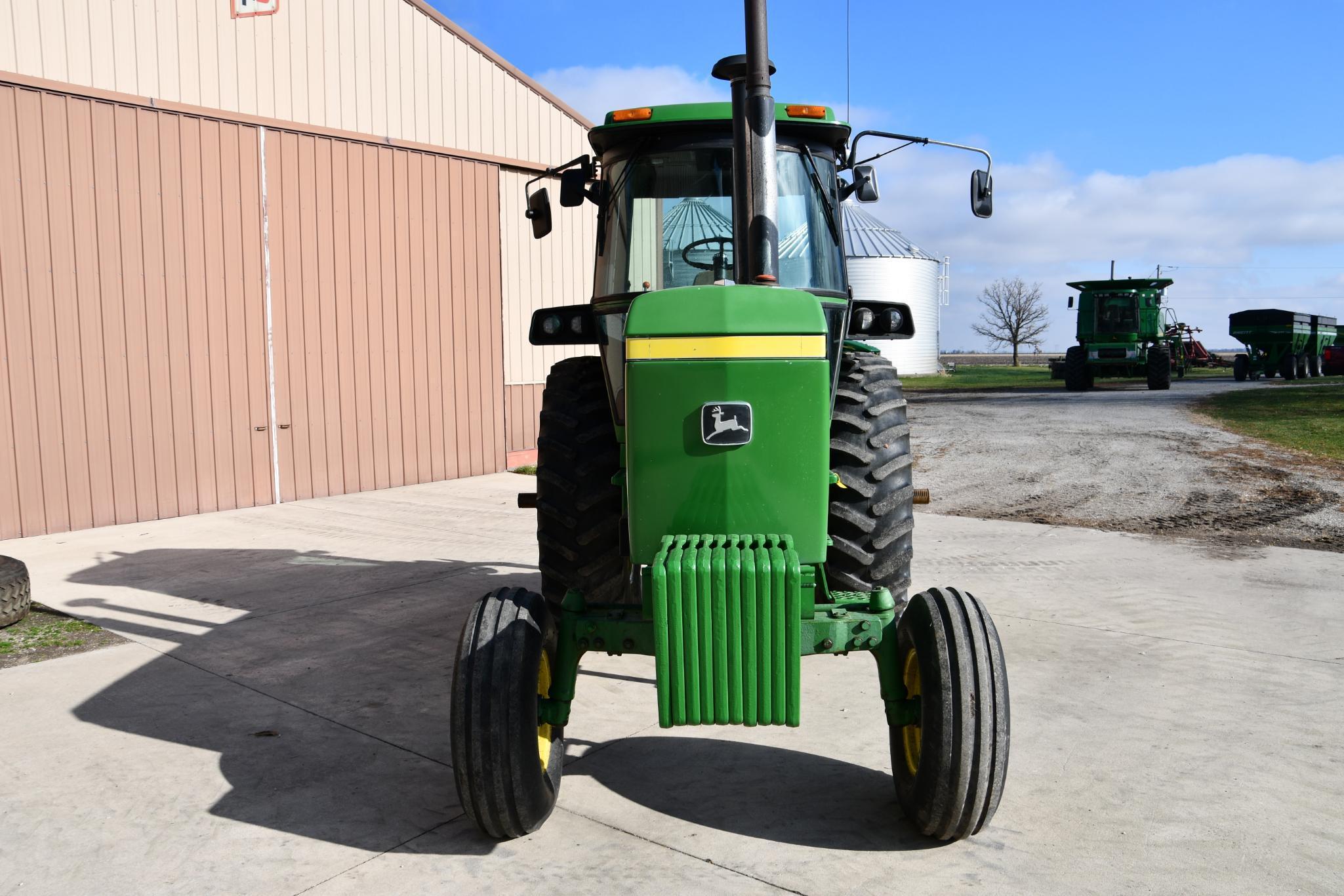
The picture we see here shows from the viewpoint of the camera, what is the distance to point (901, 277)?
42.8 m

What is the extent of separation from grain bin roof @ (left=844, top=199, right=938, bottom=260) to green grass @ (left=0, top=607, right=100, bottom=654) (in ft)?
126

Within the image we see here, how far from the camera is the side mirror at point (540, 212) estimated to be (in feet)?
17.6

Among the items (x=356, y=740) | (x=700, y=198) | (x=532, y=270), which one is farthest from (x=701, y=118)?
(x=532, y=270)

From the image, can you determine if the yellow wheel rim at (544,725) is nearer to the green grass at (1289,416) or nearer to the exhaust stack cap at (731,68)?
the exhaust stack cap at (731,68)

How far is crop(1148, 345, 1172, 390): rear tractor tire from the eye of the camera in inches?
1025

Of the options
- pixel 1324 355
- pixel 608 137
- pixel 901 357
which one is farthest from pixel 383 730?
pixel 1324 355

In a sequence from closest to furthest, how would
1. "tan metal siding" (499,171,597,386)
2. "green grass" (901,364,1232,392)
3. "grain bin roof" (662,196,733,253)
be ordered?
"grain bin roof" (662,196,733,253), "tan metal siding" (499,171,597,386), "green grass" (901,364,1232,392)

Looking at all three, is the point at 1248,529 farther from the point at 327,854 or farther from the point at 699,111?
the point at 327,854

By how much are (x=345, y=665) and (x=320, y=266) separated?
6.51 m

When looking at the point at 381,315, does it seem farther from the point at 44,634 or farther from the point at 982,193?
the point at 982,193

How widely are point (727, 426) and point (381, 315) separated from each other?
8.56 metres

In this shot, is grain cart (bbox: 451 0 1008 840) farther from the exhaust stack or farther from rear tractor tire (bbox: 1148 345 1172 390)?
rear tractor tire (bbox: 1148 345 1172 390)

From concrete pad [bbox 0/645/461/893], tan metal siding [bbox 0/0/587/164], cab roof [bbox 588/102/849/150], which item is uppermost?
tan metal siding [bbox 0/0/587/164]

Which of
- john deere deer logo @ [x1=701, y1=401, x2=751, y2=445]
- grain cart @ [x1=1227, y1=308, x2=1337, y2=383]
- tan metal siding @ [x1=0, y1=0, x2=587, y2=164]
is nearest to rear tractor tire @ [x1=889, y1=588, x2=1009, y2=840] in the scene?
john deere deer logo @ [x1=701, y1=401, x2=751, y2=445]
